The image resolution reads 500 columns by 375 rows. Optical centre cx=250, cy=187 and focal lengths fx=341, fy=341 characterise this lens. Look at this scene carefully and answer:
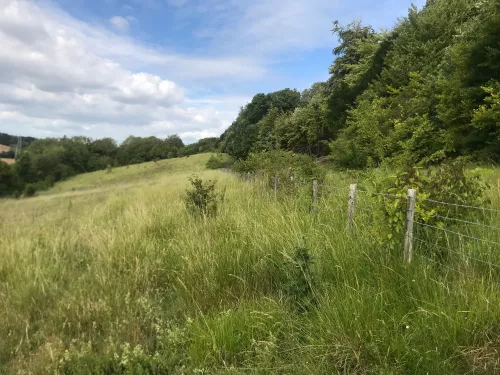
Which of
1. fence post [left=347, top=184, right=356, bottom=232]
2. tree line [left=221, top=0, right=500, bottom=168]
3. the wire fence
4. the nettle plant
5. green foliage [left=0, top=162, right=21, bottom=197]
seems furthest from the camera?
green foliage [left=0, top=162, right=21, bottom=197]

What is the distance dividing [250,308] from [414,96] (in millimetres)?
16198

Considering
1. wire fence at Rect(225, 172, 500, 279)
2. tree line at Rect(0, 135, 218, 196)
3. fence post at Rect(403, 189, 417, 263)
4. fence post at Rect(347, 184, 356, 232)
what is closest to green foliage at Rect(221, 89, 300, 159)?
tree line at Rect(0, 135, 218, 196)

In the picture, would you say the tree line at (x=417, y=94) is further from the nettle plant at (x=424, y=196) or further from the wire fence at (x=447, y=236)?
the wire fence at (x=447, y=236)

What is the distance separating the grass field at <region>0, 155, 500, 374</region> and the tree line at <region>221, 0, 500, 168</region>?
1802 mm

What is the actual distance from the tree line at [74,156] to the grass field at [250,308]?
219ft

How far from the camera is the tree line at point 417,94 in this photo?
10.9m

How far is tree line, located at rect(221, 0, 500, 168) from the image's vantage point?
10.9 metres

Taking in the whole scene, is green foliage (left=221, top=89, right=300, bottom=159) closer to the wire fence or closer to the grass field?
the grass field

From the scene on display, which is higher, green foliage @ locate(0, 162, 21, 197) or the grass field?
the grass field

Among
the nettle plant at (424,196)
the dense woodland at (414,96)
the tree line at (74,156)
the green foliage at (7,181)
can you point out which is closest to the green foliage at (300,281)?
the nettle plant at (424,196)

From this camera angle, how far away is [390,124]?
16125mm

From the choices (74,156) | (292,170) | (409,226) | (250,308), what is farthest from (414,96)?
(74,156)

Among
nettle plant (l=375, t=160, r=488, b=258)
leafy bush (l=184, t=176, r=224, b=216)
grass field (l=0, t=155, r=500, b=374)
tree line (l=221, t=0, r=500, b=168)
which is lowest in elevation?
grass field (l=0, t=155, r=500, b=374)

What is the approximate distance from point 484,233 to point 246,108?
5438 cm
